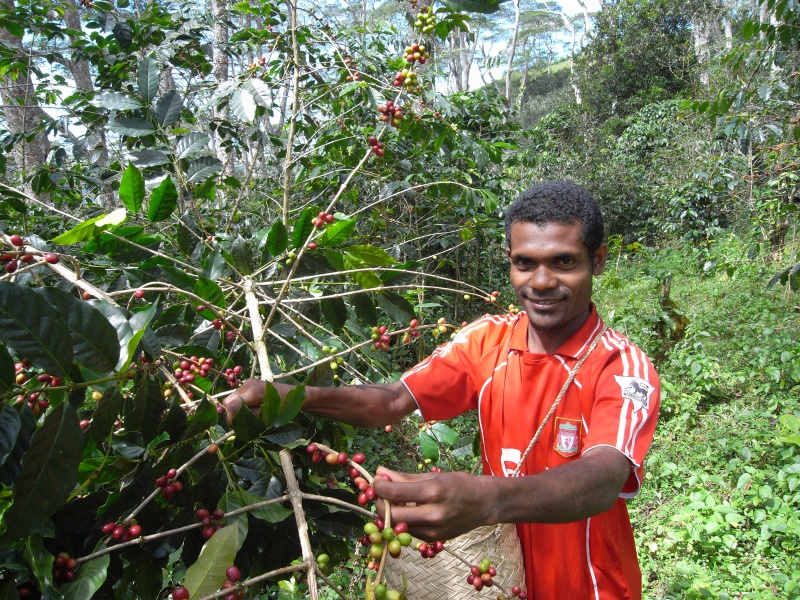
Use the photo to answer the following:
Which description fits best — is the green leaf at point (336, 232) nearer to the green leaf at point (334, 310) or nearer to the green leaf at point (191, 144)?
the green leaf at point (334, 310)

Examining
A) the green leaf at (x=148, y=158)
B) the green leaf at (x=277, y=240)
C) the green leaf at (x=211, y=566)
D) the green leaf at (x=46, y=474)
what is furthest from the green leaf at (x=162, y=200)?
the green leaf at (x=211, y=566)

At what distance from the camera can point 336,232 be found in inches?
55.3

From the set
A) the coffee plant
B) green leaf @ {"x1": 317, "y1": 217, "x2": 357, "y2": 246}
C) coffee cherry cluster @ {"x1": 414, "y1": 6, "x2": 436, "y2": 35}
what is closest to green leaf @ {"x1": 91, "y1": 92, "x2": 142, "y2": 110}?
the coffee plant

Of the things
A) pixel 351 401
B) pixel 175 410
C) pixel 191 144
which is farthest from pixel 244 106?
pixel 175 410

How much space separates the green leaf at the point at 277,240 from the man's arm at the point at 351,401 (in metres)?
0.33

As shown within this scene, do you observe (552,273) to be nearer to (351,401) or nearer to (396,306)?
(396,306)

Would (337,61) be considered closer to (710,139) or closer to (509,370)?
(509,370)

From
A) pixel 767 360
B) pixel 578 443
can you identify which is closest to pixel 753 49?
pixel 767 360

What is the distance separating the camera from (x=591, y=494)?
1.03 meters

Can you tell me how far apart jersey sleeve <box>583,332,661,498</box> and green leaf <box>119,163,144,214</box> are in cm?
120

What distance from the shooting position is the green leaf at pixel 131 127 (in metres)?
1.64

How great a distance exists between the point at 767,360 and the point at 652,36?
35.6ft

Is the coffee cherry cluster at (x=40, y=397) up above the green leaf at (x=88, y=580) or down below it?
above

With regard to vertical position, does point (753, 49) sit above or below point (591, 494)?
above
